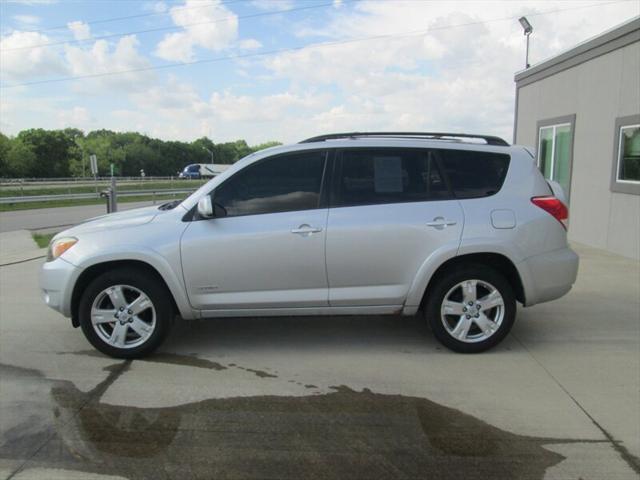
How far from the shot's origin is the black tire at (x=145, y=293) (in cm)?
445

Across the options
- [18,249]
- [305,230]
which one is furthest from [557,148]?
[18,249]

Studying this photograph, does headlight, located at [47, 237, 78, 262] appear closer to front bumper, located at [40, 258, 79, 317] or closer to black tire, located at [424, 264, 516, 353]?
front bumper, located at [40, 258, 79, 317]

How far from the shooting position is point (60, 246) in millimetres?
4551

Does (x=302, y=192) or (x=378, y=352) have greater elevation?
(x=302, y=192)

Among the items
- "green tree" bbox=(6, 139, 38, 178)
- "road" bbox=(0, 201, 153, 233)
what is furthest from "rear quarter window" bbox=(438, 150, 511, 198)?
"green tree" bbox=(6, 139, 38, 178)

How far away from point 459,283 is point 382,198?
96 centimetres

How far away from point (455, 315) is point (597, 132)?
7.59m

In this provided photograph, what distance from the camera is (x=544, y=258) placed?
4.55 m

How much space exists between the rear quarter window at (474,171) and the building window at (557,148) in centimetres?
783

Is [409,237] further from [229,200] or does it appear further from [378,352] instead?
[229,200]

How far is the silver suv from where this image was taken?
4414mm

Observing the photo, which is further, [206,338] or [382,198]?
[206,338]

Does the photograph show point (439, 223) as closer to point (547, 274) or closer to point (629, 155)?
point (547, 274)

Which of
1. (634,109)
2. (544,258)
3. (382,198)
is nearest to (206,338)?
(382,198)
